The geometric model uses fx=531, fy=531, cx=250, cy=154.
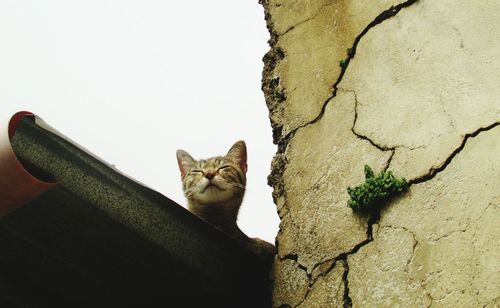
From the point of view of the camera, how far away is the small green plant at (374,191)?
6.95 ft

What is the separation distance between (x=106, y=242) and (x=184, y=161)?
8.47ft

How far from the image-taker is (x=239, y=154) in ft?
15.4

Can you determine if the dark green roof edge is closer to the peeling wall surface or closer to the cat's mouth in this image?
the peeling wall surface

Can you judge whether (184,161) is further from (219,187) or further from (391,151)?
(391,151)

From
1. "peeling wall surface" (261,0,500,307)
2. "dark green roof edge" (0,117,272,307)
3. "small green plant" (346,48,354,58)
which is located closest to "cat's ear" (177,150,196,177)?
"peeling wall surface" (261,0,500,307)

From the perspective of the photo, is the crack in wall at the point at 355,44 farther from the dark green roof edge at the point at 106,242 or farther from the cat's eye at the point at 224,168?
the cat's eye at the point at 224,168

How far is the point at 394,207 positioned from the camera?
Result: 212 centimetres

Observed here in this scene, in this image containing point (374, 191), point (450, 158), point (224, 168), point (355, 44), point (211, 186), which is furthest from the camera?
point (224, 168)

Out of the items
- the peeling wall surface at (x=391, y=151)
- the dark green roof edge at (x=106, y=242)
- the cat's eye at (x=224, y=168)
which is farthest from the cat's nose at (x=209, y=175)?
the dark green roof edge at (x=106, y=242)

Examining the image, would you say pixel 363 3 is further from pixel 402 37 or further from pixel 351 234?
pixel 351 234

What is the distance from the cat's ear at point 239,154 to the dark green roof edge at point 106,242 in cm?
216

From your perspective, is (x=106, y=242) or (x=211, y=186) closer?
(x=106, y=242)

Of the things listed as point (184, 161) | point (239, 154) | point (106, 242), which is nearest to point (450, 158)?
point (106, 242)

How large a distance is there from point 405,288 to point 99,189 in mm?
1267
